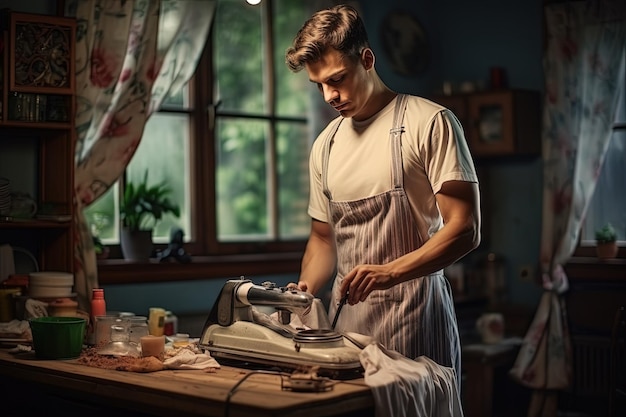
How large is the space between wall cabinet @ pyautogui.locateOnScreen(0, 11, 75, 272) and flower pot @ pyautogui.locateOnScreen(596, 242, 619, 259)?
2.93 m

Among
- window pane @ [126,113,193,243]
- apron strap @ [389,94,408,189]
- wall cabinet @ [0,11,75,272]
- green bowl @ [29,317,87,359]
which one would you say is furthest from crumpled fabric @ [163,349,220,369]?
window pane @ [126,113,193,243]

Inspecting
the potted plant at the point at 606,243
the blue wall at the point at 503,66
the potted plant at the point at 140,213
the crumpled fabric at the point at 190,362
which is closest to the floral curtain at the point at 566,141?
the potted plant at the point at 606,243

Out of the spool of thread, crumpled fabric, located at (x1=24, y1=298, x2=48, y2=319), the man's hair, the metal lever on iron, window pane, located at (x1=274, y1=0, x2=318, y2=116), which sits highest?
window pane, located at (x1=274, y1=0, x2=318, y2=116)

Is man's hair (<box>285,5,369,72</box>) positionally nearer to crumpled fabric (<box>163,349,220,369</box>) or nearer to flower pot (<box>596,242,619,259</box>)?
crumpled fabric (<box>163,349,220,369</box>)

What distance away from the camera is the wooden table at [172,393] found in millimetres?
2273

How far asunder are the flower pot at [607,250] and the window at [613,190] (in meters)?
0.13

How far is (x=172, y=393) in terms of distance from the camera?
2.43m

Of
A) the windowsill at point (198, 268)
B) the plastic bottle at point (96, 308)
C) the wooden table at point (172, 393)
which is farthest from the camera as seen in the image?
the windowsill at point (198, 268)

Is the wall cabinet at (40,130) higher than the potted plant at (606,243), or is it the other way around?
the wall cabinet at (40,130)

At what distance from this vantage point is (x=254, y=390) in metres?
2.39

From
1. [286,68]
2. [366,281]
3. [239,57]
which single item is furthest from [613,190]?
[366,281]

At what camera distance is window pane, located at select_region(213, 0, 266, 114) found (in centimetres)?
514

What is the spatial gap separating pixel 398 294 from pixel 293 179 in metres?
2.65

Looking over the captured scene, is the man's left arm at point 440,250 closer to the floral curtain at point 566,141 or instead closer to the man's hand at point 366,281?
the man's hand at point 366,281
